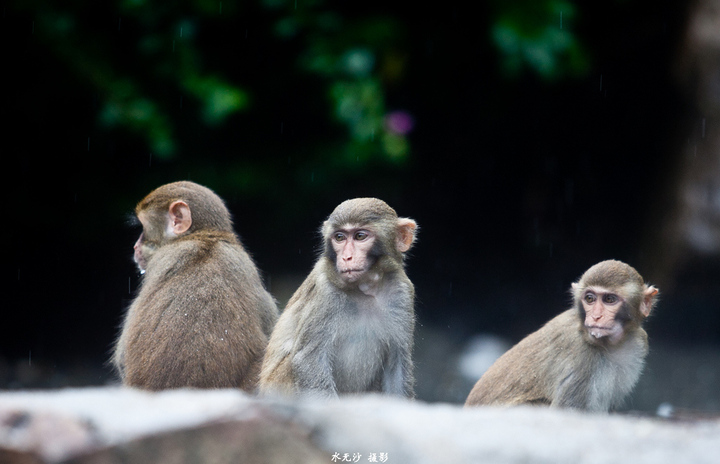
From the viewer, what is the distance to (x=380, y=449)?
8.80 ft

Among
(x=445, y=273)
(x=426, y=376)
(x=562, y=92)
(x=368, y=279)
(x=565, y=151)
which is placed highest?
(x=562, y=92)

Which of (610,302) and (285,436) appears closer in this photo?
(285,436)

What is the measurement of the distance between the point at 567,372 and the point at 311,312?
1.86m

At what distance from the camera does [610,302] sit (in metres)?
5.18

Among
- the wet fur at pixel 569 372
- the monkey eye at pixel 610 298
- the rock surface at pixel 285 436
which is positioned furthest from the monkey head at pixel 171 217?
the monkey eye at pixel 610 298

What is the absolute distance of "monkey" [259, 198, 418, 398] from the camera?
4.61m

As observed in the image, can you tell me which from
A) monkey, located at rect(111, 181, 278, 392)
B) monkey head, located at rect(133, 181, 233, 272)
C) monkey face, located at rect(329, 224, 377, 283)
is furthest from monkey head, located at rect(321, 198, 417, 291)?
monkey head, located at rect(133, 181, 233, 272)

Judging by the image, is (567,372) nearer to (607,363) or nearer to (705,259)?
(607,363)

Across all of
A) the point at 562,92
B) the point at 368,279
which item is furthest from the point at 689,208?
the point at 368,279

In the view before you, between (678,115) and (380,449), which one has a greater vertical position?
(678,115)

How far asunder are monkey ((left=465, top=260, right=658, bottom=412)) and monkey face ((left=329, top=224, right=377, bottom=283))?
1.62 meters

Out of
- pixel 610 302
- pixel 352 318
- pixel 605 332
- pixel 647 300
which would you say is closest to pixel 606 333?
pixel 605 332

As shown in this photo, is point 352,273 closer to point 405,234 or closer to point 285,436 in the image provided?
point 405,234

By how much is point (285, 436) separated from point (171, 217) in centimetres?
337
